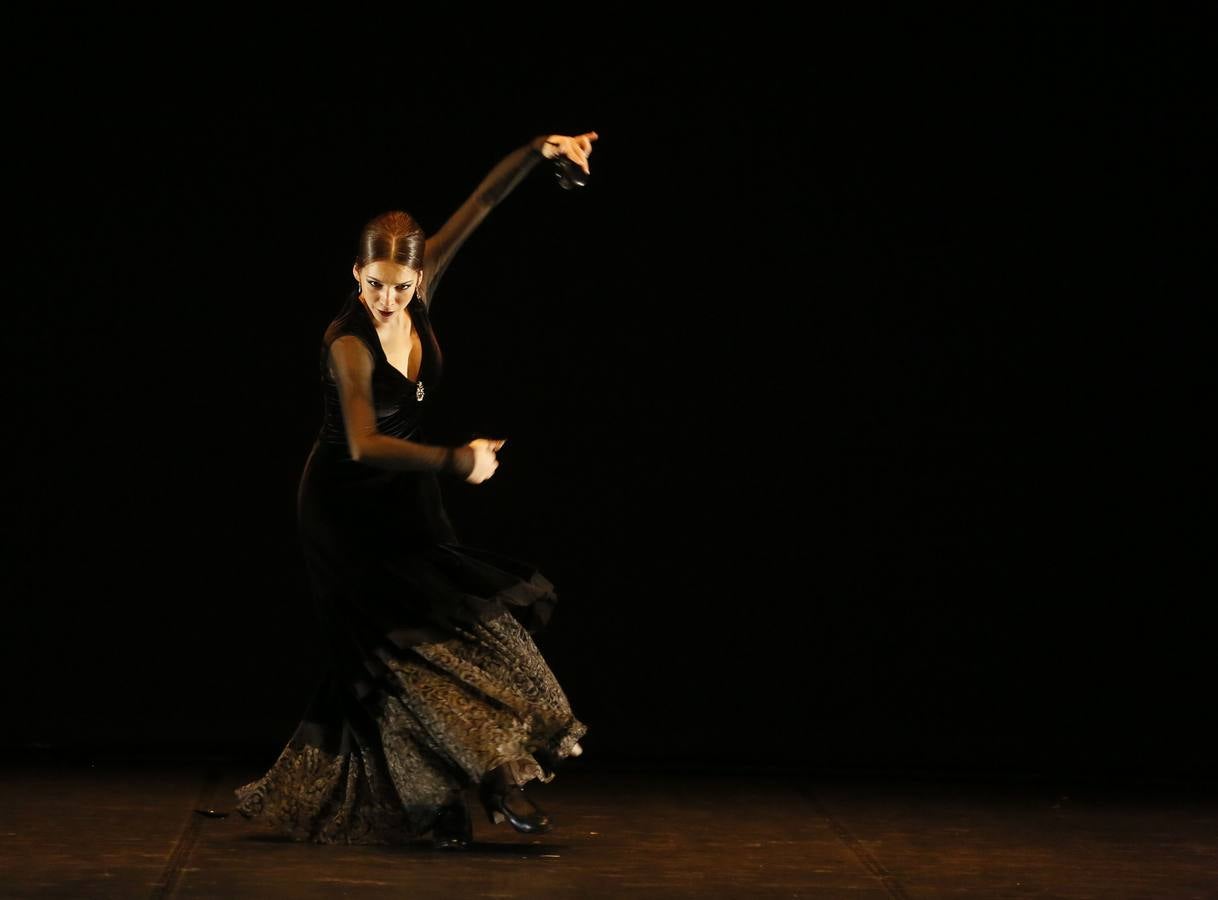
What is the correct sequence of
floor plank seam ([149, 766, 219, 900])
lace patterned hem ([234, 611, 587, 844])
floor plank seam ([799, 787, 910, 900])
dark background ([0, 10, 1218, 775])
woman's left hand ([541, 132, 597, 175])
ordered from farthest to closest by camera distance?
dark background ([0, 10, 1218, 775]) < woman's left hand ([541, 132, 597, 175]) < lace patterned hem ([234, 611, 587, 844]) < floor plank seam ([799, 787, 910, 900]) < floor plank seam ([149, 766, 219, 900])

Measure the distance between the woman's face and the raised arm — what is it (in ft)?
0.77

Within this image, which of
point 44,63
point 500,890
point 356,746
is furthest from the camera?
point 44,63

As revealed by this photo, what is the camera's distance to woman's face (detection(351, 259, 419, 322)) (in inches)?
139

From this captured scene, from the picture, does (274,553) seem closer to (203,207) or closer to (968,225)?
(203,207)

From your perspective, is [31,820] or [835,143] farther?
[835,143]

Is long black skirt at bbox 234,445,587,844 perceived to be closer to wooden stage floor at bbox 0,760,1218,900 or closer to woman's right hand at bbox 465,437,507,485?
wooden stage floor at bbox 0,760,1218,900

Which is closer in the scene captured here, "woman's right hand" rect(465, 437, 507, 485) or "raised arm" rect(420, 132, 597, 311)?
"woman's right hand" rect(465, 437, 507, 485)

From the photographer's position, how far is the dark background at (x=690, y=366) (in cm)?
518

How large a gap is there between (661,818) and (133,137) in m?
2.34

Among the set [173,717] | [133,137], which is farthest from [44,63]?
[173,717]

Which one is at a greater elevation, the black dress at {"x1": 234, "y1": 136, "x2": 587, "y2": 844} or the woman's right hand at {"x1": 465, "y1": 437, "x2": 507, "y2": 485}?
the woman's right hand at {"x1": 465, "y1": 437, "x2": 507, "y2": 485}

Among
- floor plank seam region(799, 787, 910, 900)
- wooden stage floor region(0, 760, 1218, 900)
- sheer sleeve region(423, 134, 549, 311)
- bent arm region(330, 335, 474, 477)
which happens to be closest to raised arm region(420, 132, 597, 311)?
sheer sleeve region(423, 134, 549, 311)

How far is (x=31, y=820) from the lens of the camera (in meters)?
3.86

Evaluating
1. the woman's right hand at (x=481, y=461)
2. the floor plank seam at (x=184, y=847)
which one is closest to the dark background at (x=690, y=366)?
the floor plank seam at (x=184, y=847)
